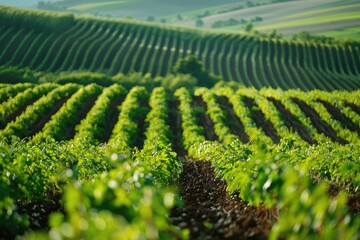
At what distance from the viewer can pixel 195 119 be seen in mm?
28062

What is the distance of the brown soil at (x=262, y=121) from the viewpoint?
26.0m

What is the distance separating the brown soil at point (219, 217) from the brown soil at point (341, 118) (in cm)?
1802

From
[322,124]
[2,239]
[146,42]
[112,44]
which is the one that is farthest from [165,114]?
[146,42]

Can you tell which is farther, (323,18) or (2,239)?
(323,18)

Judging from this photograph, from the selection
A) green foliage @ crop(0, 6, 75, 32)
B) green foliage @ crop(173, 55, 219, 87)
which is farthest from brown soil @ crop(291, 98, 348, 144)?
green foliage @ crop(0, 6, 75, 32)

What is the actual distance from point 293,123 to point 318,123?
4.71ft

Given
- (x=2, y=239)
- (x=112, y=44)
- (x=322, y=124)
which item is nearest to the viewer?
(x=2, y=239)

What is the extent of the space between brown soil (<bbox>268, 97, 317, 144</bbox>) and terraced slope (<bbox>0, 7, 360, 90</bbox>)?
4421 cm

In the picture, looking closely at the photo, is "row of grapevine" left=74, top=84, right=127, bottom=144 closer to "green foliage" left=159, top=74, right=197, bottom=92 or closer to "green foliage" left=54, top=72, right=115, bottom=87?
"green foliage" left=54, top=72, right=115, bottom=87

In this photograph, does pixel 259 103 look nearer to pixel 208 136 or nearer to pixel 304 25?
pixel 208 136

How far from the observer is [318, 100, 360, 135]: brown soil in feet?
89.4

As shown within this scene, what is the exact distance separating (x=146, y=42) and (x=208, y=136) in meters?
69.7

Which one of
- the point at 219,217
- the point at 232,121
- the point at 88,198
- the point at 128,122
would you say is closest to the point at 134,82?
the point at 232,121

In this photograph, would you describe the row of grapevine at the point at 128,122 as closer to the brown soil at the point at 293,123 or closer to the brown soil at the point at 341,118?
the brown soil at the point at 293,123
